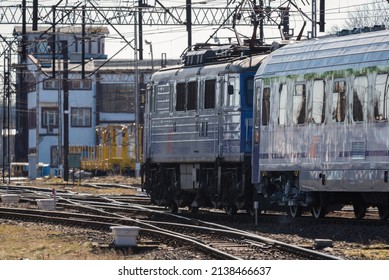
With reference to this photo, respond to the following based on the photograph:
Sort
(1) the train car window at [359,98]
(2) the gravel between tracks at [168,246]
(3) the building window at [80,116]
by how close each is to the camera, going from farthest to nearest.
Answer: (3) the building window at [80,116] → (1) the train car window at [359,98] → (2) the gravel between tracks at [168,246]

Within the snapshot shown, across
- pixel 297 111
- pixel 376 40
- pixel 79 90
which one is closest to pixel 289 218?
pixel 297 111

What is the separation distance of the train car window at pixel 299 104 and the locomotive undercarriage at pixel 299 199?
1.18 meters

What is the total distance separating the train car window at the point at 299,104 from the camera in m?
27.3

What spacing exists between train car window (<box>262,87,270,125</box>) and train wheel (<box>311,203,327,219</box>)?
218 centimetres

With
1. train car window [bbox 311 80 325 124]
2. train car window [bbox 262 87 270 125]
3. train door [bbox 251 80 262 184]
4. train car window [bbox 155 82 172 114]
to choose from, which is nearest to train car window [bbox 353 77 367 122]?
train car window [bbox 311 80 325 124]

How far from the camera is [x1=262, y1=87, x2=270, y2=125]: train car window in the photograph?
2886cm

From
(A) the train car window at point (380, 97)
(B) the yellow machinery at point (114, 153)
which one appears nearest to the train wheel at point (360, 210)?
(A) the train car window at point (380, 97)

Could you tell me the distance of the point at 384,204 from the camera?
84.5 ft

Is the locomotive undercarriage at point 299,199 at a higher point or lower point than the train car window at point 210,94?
lower

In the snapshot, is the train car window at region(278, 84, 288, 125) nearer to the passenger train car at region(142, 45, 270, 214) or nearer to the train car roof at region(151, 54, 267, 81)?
the passenger train car at region(142, 45, 270, 214)

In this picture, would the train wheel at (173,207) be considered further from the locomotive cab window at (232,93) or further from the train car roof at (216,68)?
the locomotive cab window at (232,93)

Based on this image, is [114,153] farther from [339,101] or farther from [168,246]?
[168,246]

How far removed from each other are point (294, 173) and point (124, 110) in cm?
9040

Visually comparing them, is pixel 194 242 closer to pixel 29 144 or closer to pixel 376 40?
pixel 376 40
